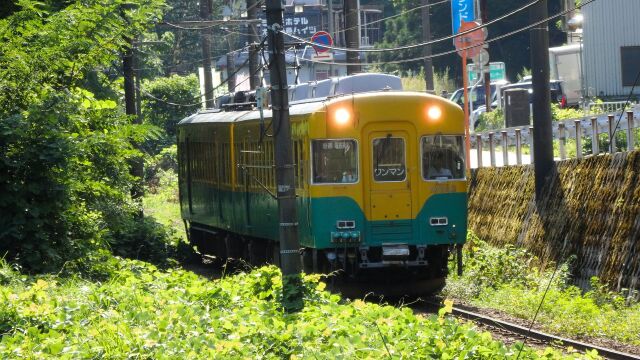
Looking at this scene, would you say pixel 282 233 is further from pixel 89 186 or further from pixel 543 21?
pixel 543 21

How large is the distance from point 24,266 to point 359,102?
520 cm

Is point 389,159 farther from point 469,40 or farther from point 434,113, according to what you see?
point 469,40

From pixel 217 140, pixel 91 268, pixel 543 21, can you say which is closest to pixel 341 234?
pixel 91 268

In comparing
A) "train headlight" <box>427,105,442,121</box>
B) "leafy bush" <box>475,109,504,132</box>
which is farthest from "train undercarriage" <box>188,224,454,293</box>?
"leafy bush" <box>475,109,504,132</box>

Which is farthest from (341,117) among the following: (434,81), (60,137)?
(434,81)

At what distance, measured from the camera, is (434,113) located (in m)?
16.3

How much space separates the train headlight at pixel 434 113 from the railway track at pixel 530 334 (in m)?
2.72

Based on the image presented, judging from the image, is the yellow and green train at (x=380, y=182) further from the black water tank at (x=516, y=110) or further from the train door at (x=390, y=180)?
the black water tank at (x=516, y=110)

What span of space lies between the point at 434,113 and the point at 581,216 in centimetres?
331

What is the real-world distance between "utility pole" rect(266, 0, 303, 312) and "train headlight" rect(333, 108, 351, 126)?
240 cm

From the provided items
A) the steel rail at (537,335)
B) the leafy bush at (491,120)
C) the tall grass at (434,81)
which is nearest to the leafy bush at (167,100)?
the tall grass at (434,81)

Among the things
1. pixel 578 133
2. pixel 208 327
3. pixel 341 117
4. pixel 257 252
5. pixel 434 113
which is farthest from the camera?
pixel 257 252

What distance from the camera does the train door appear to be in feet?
52.6

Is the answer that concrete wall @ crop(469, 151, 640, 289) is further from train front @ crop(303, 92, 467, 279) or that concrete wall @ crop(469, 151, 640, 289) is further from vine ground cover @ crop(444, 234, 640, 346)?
train front @ crop(303, 92, 467, 279)
